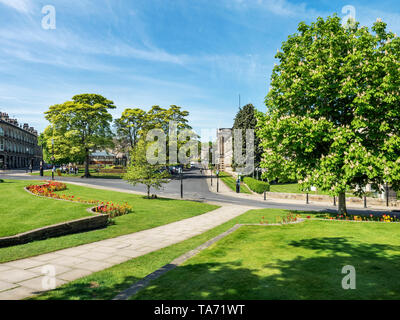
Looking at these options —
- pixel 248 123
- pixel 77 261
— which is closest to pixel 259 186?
pixel 248 123

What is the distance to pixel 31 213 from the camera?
13609 mm

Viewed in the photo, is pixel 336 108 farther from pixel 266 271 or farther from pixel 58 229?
pixel 58 229

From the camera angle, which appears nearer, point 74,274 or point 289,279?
point 289,279

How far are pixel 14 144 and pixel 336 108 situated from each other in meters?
88.4

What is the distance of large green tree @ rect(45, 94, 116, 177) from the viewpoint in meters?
44.2

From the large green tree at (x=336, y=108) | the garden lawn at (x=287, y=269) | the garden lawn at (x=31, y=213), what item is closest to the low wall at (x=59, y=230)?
the garden lawn at (x=31, y=213)

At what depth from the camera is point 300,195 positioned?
28750 mm

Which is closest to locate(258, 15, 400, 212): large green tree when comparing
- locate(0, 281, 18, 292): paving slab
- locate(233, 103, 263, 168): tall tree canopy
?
locate(0, 281, 18, 292): paving slab

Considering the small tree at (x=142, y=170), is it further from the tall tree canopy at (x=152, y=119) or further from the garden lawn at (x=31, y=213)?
the tall tree canopy at (x=152, y=119)

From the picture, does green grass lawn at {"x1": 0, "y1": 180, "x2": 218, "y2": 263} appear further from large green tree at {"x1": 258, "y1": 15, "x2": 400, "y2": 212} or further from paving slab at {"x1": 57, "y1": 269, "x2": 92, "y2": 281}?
large green tree at {"x1": 258, "y1": 15, "x2": 400, "y2": 212}

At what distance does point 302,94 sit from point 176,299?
541 inches

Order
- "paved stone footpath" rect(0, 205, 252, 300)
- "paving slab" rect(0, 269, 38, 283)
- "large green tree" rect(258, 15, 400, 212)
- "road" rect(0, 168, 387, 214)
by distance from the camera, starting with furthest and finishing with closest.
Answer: "road" rect(0, 168, 387, 214), "large green tree" rect(258, 15, 400, 212), "paving slab" rect(0, 269, 38, 283), "paved stone footpath" rect(0, 205, 252, 300)

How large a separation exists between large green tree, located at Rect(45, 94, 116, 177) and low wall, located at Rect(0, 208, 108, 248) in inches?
1305

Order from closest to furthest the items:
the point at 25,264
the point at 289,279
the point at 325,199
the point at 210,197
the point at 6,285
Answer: the point at 289,279
the point at 6,285
the point at 25,264
the point at 325,199
the point at 210,197
